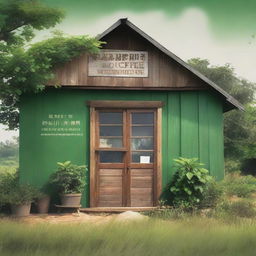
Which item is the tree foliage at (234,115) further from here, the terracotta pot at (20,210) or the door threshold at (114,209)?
the terracotta pot at (20,210)

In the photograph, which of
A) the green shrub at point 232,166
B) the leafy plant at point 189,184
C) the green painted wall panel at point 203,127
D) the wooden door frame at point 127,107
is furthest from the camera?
the green shrub at point 232,166

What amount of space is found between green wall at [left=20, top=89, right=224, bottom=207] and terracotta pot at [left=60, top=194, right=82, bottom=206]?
1.90ft

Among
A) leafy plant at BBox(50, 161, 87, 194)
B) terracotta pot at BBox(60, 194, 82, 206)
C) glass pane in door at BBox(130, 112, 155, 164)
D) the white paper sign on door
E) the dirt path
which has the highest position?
glass pane in door at BBox(130, 112, 155, 164)

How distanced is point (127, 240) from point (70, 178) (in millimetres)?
5003

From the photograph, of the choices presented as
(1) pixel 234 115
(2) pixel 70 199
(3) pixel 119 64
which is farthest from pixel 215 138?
(1) pixel 234 115

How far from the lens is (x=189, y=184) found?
11664mm

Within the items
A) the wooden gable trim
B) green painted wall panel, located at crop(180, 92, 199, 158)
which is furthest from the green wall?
the wooden gable trim

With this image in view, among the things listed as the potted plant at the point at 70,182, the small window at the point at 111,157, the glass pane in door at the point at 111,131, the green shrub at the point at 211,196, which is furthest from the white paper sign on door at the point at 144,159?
the green shrub at the point at 211,196

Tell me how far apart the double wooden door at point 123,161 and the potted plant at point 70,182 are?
61cm

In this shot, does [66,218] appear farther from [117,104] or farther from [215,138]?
[215,138]

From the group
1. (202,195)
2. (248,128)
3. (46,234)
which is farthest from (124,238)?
(248,128)

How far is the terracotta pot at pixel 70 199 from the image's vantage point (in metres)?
11.4

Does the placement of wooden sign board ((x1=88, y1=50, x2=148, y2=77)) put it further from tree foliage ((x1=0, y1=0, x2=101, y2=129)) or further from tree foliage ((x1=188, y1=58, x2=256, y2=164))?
tree foliage ((x1=188, y1=58, x2=256, y2=164))

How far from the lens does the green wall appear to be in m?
12.1
